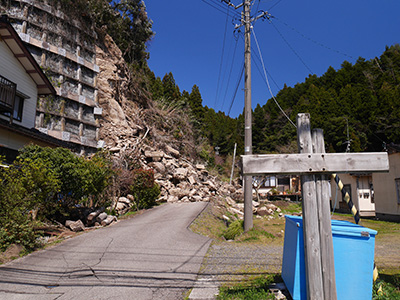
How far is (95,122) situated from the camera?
23109mm

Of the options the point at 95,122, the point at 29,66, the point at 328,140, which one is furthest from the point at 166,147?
the point at 328,140

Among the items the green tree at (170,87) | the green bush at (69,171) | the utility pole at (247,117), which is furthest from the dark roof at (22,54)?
the green tree at (170,87)

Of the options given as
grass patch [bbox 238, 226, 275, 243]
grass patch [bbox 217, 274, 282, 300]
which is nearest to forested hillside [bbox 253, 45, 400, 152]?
grass patch [bbox 238, 226, 275, 243]

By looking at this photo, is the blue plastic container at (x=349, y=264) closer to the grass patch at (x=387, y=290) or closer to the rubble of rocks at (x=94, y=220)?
the grass patch at (x=387, y=290)

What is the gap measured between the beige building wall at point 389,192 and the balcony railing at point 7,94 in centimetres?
2160

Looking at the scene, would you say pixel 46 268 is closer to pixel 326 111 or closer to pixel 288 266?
pixel 288 266

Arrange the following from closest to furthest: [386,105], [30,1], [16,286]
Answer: [16,286] < [30,1] < [386,105]

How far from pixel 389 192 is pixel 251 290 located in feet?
58.0

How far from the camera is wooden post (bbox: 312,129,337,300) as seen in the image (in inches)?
140

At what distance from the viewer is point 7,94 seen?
42.1ft

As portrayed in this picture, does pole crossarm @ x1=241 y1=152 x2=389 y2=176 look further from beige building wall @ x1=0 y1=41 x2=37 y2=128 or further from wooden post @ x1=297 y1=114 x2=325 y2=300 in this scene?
beige building wall @ x1=0 y1=41 x2=37 y2=128

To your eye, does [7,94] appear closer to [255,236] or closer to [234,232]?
[234,232]

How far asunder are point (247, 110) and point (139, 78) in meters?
20.0

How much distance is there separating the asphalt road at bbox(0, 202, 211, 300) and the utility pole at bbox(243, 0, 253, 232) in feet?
7.68
